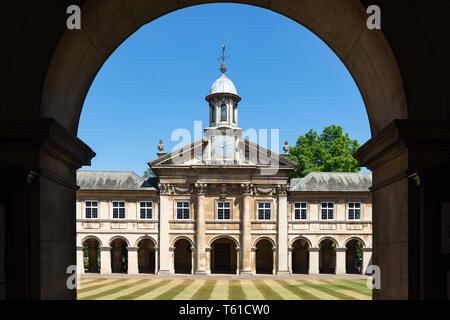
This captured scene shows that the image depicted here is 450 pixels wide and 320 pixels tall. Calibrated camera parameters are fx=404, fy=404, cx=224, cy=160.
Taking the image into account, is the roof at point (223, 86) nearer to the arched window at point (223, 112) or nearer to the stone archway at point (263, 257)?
the arched window at point (223, 112)

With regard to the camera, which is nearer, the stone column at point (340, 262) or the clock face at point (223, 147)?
the stone column at point (340, 262)

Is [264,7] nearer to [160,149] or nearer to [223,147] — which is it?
[223,147]

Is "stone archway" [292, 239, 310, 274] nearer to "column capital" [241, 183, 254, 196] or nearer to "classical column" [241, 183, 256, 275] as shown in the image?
"classical column" [241, 183, 256, 275]

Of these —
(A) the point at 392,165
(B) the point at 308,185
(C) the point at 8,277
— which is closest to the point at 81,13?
(C) the point at 8,277

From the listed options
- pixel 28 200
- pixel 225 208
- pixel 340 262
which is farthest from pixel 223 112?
pixel 28 200

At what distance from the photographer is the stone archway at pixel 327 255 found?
40.8 m

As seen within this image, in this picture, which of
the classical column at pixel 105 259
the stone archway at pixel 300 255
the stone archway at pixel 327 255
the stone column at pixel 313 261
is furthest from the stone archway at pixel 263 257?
the classical column at pixel 105 259

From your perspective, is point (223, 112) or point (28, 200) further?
point (223, 112)

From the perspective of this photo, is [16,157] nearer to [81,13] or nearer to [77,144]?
[77,144]

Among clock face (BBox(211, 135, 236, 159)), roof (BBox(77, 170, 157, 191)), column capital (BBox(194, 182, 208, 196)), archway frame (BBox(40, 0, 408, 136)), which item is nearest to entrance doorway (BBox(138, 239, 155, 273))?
roof (BBox(77, 170, 157, 191))

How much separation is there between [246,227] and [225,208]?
2605mm

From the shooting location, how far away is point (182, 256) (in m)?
40.2

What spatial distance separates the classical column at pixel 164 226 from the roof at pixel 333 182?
11.7 meters

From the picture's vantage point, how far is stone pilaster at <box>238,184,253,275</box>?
3606 cm
